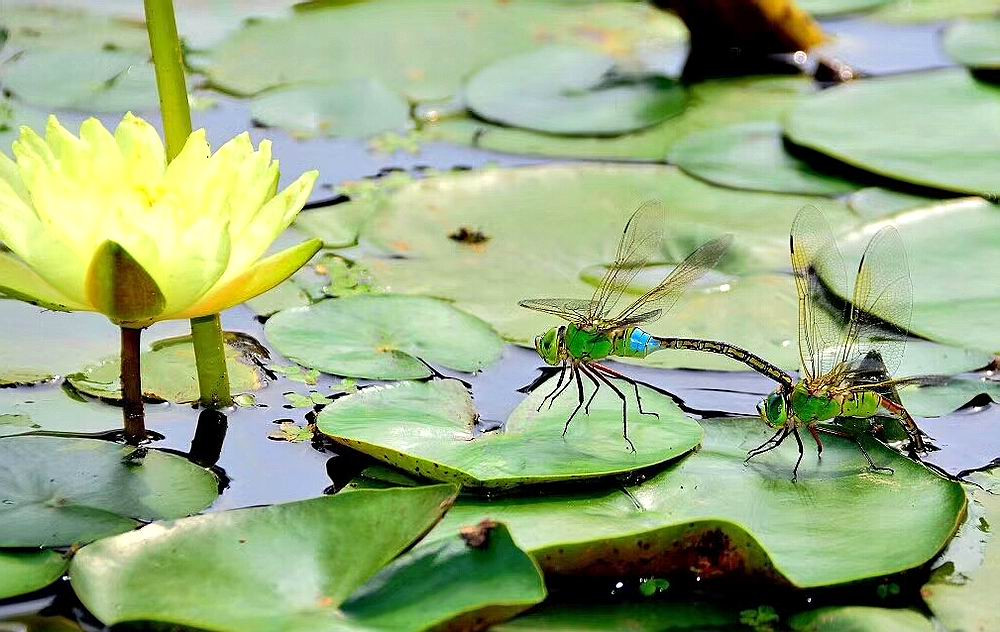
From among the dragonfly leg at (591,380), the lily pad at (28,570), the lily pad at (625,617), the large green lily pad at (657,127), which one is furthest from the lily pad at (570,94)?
the lily pad at (28,570)

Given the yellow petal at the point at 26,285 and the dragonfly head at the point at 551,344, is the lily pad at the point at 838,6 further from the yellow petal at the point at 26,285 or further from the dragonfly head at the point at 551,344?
the yellow petal at the point at 26,285

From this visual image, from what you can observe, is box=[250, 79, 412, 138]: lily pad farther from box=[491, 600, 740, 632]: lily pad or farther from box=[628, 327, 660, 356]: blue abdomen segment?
box=[491, 600, 740, 632]: lily pad

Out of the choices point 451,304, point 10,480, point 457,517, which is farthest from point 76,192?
point 451,304

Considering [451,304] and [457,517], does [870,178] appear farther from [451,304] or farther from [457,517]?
[457,517]

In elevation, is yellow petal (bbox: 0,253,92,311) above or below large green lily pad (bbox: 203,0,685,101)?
above

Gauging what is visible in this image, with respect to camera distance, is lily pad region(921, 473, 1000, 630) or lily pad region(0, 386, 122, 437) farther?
lily pad region(0, 386, 122, 437)

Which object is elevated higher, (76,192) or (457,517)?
(76,192)

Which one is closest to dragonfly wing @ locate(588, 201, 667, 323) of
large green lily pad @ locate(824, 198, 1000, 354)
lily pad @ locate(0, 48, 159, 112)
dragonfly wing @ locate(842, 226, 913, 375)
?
dragonfly wing @ locate(842, 226, 913, 375)

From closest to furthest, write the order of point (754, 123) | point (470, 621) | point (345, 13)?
point (470, 621), point (754, 123), point (345, 13)
